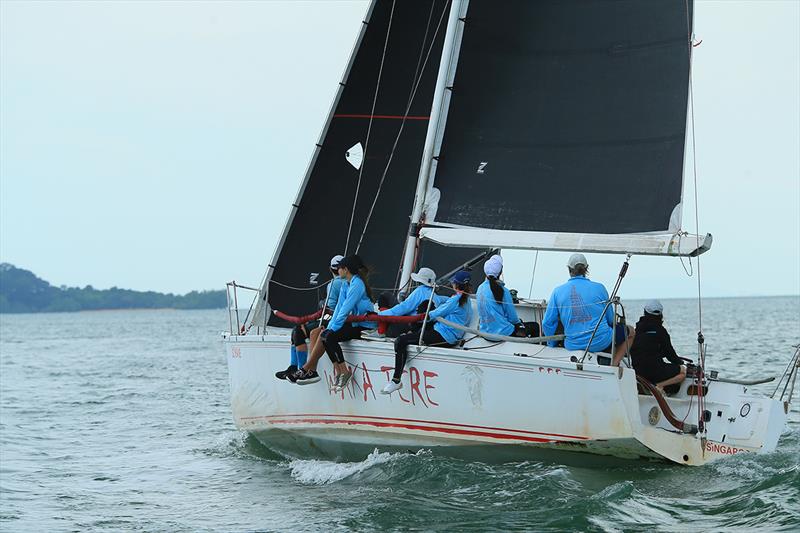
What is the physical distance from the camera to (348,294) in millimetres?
9906

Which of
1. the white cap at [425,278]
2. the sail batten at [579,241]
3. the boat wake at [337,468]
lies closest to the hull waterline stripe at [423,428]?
the boat wake at [337,468]

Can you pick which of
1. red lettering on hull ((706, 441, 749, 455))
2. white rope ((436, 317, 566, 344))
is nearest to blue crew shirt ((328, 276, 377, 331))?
white rope ((436, 317, 566, 344))

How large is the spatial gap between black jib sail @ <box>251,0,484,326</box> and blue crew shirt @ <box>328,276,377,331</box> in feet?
8.26

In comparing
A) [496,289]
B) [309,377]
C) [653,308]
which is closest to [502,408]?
[496,289]

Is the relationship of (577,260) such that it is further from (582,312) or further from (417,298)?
(417,298)

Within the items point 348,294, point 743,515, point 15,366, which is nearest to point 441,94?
point 348,294

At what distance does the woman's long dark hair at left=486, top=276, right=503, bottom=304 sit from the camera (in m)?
9.51

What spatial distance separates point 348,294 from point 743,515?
3.76 meters

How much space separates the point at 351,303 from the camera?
986 centimetres

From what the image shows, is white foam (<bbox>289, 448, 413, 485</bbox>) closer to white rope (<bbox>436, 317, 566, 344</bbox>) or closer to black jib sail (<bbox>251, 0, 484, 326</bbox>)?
white rope (<bbox>436, 317, 566, 344</bbox>)

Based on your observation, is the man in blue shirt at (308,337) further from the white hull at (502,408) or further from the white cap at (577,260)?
the white cap at (577,260)

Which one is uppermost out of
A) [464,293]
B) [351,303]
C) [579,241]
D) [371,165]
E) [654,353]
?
[371,165]

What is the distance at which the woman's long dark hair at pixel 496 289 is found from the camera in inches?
374

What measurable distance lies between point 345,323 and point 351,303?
18cm
